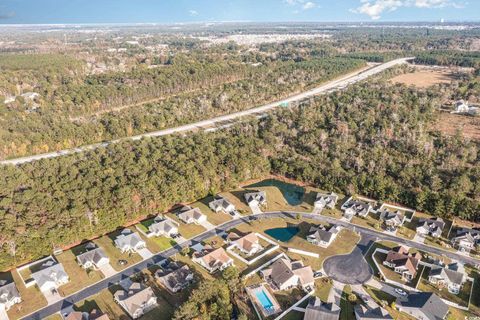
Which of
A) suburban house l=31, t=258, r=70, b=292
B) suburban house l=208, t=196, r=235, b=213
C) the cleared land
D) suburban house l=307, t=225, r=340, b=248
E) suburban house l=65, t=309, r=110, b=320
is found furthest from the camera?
the cleared land

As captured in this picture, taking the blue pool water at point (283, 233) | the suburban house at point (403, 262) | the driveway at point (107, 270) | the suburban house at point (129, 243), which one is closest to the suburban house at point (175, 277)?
the driveway at point (107, 270)

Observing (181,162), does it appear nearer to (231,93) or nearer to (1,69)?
(231,93)

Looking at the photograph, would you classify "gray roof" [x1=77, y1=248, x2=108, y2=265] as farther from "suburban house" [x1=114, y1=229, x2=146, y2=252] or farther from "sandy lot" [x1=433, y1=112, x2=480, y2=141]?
"sandy lot" [x1=433, y1=112, x2=480, y2=141]

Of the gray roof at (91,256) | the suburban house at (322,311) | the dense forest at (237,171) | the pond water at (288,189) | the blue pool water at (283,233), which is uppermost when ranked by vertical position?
the dense forest at (237,171)

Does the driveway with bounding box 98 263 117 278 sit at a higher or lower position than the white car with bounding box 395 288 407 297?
higher

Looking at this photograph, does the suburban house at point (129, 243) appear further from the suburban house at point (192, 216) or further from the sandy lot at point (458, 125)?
the sandy lot at point (458, 125)

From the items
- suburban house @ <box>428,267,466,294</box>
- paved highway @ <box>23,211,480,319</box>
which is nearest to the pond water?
paved highway @ <box>23,211,480,319</box>

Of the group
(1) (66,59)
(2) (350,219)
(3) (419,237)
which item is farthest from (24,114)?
(3) (419,237)
